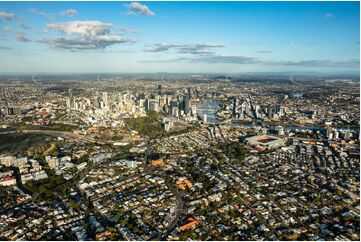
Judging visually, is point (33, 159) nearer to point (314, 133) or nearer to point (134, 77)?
point (314, 133)

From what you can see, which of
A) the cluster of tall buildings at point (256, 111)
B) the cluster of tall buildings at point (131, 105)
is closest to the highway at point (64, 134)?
the cluster of tall buildings at point (131, 105)

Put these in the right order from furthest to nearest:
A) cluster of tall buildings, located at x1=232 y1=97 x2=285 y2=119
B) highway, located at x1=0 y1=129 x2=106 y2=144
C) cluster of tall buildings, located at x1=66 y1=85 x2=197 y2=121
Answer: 1. cluster of tall buildings, located at x1=232 y1=97 x2=285 y2=119
2. cluster of tall buildings, located at x1=66 y1=85 x2=197 y2=121
3. highway, located at x1=0 y1=129 x2=106 y2=144

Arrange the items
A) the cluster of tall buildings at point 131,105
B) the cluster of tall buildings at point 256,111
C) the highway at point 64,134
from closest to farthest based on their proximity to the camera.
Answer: the highway at point 64,134
the cluster of tall buildings at point 131,105
the cluster of tall buildings at point 256,111

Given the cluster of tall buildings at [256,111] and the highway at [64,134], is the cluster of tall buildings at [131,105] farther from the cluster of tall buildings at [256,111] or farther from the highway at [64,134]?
the highway at [64,134]

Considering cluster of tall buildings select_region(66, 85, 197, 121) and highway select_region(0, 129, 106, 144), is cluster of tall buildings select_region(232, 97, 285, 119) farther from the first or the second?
highway select_region(0, 129, 106, 144)

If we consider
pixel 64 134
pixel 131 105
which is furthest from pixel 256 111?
pixel 64 134

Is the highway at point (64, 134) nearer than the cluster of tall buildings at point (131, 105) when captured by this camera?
Yes

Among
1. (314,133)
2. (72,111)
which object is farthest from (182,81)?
(314,133)

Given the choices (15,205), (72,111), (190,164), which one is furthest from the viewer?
(72,111)

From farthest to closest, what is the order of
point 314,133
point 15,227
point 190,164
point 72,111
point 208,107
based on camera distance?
1. point 208,107
2. point 72,111
3. point 314,133
4. point 190,164
5. point 15,227

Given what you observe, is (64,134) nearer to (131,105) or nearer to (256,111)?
(131,105)

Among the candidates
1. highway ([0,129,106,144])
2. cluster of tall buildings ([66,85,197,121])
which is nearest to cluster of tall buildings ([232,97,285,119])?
cluster of tall buildings ([66,85,197,121])
